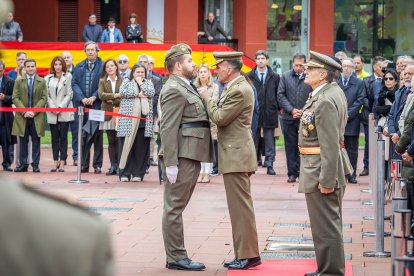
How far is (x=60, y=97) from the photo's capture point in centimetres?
1938

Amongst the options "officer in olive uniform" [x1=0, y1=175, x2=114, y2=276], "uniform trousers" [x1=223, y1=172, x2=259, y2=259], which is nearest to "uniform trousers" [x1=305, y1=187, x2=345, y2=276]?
"uniform trousers" [x1=223, y1=172, x2=259, y2=259]

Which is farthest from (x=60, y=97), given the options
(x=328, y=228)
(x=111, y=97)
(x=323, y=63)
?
(x=328, y=228)

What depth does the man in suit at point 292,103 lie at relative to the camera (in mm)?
17859

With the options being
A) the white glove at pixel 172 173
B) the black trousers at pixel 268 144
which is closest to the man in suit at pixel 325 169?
the white glove at pixel 172 173

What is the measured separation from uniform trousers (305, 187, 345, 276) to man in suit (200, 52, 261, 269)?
87 centimetres

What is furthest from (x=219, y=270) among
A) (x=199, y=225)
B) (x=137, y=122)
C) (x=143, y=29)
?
(x=143, y=29)

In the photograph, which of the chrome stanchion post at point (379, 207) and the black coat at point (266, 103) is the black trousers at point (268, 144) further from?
the chrome stanchion post at point (379, 207)

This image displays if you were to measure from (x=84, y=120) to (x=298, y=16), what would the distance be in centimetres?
1797

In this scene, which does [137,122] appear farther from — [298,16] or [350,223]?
[298,16]

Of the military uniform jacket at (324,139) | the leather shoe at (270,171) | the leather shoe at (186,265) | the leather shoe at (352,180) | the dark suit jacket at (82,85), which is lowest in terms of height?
the leather shoe at (186,265)

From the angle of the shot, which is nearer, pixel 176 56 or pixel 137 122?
pixel 176 56

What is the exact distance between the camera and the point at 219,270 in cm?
948

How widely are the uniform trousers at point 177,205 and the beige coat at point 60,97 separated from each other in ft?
32.7

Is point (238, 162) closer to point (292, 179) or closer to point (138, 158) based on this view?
point (138, 158)
